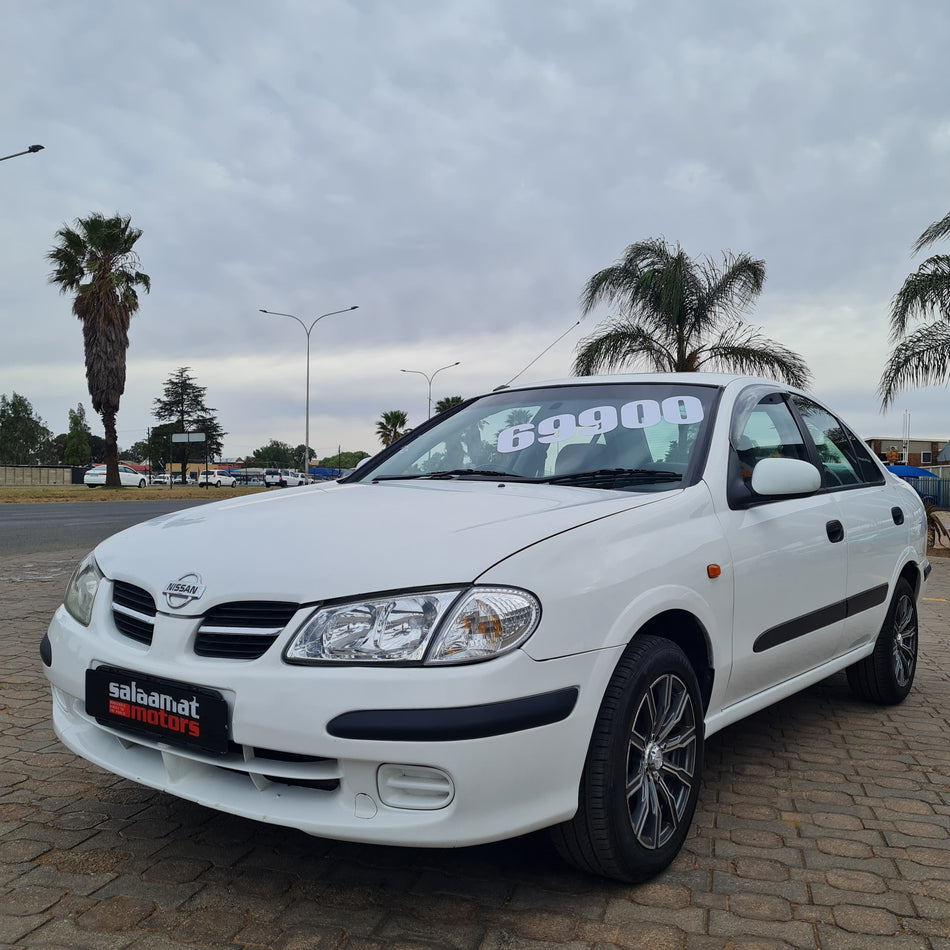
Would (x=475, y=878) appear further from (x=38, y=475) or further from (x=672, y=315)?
(x=38, y=475)

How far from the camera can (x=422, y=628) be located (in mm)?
2271

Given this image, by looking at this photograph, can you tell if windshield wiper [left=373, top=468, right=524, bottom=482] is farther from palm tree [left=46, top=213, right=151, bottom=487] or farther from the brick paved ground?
palm tree [left=46, top=213, right=151, bottom=487]

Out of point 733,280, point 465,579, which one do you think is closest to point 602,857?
point 465,579

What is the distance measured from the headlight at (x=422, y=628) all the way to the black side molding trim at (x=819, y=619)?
4.40 ft

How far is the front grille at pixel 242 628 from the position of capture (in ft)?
7.75

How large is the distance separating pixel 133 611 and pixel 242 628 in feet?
1.50

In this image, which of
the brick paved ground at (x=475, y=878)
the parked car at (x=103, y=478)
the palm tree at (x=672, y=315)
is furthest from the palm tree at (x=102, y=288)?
the brick paved ground at (x=475, y=878)

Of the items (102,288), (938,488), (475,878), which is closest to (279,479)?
(102,288)

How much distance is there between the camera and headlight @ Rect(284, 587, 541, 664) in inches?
88.7

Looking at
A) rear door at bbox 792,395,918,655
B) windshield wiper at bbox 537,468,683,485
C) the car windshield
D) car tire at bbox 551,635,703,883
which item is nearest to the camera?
car tire at bbox 551,635,703,883

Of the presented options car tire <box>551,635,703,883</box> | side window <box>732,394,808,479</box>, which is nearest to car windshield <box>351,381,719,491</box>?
side window <box>732,394,808,479</box>

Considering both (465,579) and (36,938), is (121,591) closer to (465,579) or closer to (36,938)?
(36,938)

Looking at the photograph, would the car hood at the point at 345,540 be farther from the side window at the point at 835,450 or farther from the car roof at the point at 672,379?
the side window at the point at 835,450

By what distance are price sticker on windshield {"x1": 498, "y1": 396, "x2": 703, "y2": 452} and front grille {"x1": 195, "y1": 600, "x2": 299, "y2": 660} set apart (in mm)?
1508
